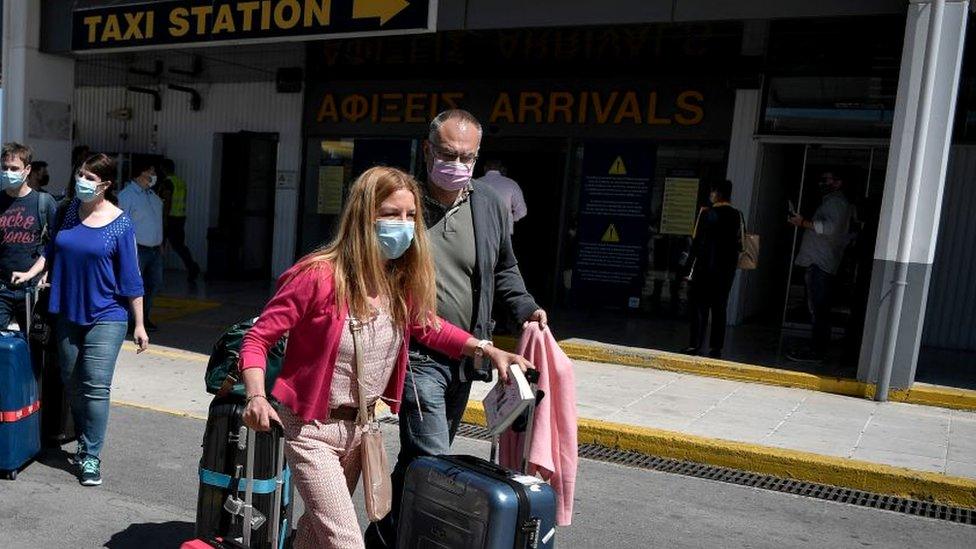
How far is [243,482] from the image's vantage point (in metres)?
3.23

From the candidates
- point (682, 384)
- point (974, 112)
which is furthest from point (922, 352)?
point (682, 384)

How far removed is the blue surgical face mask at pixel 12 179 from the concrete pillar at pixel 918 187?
6.56 m

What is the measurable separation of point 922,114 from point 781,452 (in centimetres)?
316

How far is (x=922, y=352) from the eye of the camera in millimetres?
9234

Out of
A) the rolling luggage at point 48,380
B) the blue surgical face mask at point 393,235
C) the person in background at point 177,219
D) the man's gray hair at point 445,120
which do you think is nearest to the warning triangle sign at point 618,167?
the person in background at point 177,219

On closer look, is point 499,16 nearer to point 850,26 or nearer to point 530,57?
point 530,57

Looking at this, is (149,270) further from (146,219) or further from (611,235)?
(611,235)

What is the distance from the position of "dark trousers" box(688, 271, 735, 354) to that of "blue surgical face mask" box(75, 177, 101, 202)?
572cm

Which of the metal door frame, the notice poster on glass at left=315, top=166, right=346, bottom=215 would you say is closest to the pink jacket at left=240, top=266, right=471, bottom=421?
the metal door frame

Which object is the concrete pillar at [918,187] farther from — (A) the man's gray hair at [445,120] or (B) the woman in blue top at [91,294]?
(B) the woman in blue top at [91,294]

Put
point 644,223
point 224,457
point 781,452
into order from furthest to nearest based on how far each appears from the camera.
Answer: point 644,223 < point 781,452 < point 224,457

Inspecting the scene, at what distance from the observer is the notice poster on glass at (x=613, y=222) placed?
10836mm

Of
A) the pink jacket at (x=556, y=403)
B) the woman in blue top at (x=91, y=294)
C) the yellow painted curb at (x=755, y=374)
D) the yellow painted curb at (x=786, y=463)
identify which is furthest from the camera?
the yellow painted curb at (x=755, y=374)

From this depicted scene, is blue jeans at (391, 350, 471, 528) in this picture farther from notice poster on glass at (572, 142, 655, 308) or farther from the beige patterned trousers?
notice poster on glass at (572, 142, 655, 308)
